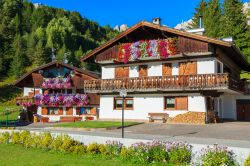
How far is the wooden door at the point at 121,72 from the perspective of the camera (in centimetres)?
3188

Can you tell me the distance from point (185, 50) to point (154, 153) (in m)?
17.0

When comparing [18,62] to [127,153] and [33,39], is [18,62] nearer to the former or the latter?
[33,39]

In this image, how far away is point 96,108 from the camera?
40156 millimetres

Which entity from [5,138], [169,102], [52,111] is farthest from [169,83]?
[52,111]

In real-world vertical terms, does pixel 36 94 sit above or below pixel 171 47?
below

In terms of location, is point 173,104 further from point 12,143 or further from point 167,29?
point 12,143

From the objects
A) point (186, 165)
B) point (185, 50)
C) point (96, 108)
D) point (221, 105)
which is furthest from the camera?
point (96, 108)

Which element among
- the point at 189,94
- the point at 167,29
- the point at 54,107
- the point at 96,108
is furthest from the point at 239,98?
the point at 54,107

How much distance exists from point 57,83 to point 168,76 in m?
17.3

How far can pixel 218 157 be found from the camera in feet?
35.4

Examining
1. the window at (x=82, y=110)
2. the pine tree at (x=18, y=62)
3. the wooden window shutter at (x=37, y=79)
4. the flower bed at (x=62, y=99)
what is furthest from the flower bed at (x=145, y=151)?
the pine tree at (x=18, y=62)

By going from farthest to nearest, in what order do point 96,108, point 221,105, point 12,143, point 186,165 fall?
point 96,108 → point 221,105 → point 12,143 → point 186,165

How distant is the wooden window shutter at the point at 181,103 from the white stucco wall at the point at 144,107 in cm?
27

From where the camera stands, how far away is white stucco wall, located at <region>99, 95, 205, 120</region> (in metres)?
27.8
